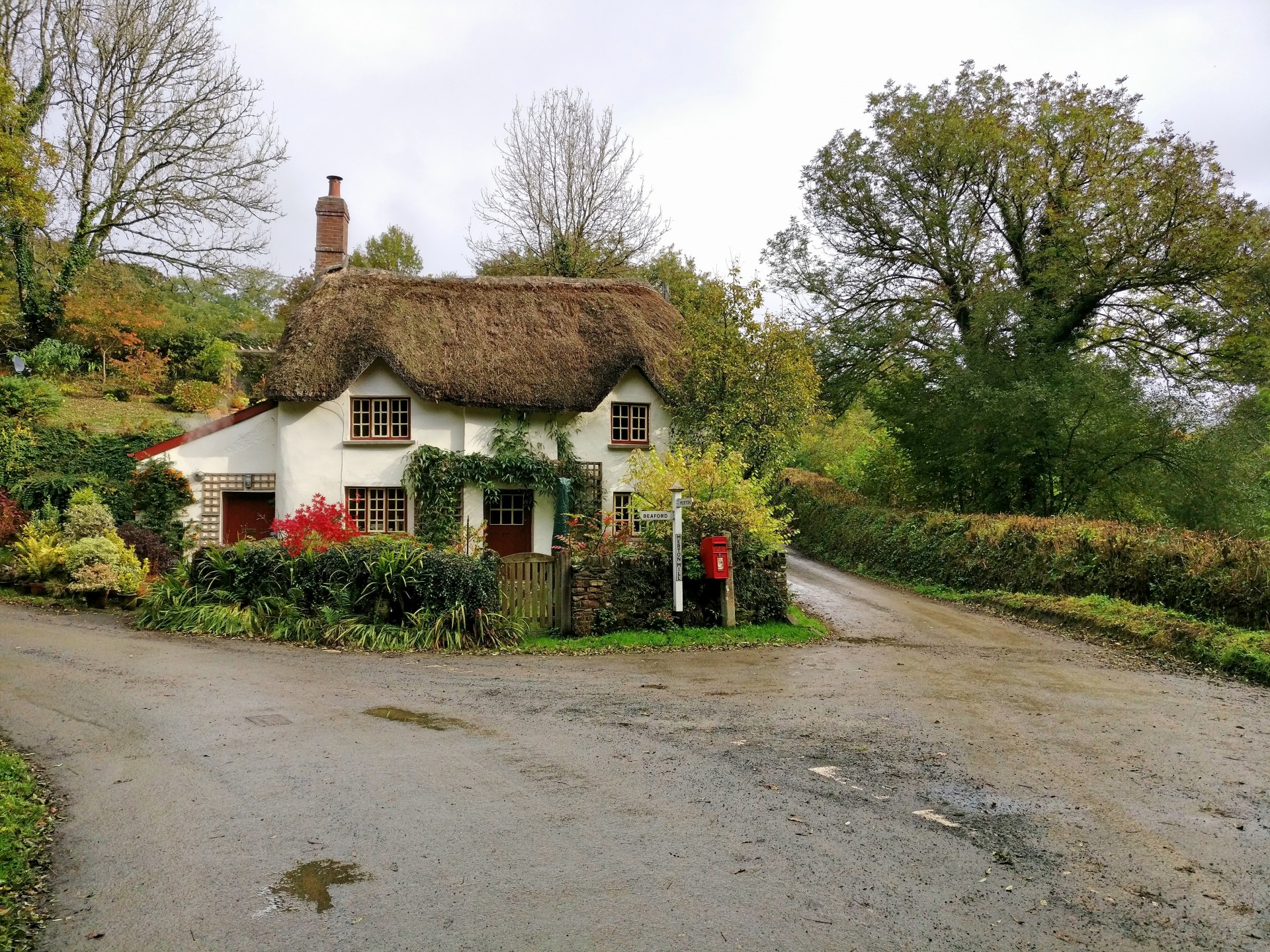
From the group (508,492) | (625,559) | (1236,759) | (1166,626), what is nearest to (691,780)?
(1236,759)

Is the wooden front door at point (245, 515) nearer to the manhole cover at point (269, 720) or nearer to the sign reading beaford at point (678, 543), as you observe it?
the sign reading beaford at point (678, 543)

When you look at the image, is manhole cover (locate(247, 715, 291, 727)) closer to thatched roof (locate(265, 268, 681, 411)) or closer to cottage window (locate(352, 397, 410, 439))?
thatched roof (locate(265, 268, 681, 411))

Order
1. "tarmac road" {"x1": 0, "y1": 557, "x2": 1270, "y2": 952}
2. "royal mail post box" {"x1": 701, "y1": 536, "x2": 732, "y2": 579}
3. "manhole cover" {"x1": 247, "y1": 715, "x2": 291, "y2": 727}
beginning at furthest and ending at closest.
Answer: "royal mail post box" {"x1": 701, "y1": 536, "x2": 732, "y2": 579}
"manhole cover" {"x1": 247, "y1": 715, "x2": 291, "y2": 727}
"tarmac road" {"x1": 0, "y1": 557, "x2": 1270, "y2": 952}

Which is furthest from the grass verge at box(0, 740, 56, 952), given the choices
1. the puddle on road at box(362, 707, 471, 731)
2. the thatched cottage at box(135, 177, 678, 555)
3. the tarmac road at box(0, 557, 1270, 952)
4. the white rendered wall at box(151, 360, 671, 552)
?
the thatched cottage at box(135, 177, 678, 555)

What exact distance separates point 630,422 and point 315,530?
843 centimetres

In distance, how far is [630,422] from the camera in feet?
69.5

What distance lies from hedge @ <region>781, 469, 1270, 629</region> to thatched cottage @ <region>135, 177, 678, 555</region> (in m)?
7.59

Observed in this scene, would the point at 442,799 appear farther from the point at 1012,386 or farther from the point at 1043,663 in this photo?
the point at 1012,386

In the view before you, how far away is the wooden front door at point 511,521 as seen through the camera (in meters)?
20.7

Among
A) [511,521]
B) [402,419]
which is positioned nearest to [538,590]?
[511,521]

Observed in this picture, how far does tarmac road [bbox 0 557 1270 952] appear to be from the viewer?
180 inches

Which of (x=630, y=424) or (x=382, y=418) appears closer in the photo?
(x=382, y=418)

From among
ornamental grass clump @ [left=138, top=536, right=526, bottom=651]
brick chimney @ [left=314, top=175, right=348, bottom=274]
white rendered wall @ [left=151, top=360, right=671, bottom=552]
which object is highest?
brick chimney @ [left=314, top=175, right=348, bottom=274]

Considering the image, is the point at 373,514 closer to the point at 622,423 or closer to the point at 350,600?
the point at 622,423
